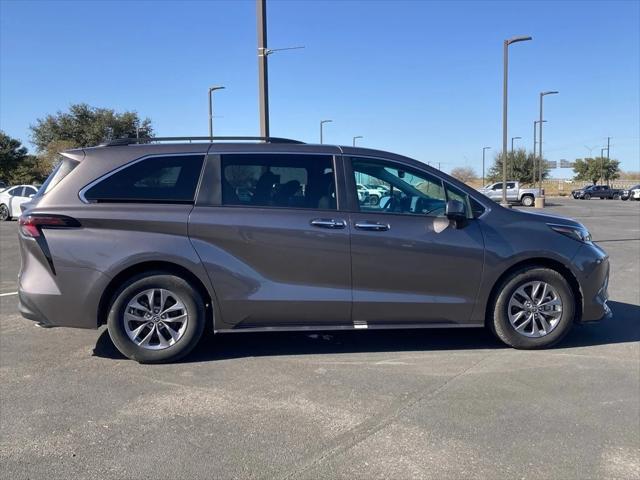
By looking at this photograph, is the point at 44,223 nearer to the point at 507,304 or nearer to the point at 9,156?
the point at 507,304

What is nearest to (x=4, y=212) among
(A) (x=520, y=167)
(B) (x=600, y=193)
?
(B) (x=600, y=193)

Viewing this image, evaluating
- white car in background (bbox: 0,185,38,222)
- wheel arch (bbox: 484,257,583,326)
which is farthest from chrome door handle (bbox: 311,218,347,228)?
white car in background (bbox: 0,185,38,222)

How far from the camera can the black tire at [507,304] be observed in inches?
200

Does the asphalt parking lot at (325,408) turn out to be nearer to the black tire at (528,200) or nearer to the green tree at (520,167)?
the black tire at (528,200)

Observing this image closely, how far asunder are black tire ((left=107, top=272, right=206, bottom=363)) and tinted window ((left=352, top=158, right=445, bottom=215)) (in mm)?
1779

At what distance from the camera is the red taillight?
15.2ft

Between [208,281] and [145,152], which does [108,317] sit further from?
[145,152]

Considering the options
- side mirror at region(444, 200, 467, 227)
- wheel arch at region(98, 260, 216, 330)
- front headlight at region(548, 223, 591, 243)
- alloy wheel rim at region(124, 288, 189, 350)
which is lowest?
alloy wheel rim at region(124, 288, 189, 350)

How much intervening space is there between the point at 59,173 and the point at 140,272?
1107 millimetres

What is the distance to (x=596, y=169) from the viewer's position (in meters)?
86.6

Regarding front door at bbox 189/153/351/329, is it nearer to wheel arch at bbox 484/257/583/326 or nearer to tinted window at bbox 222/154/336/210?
tinted window at bbox 222/154/336/210

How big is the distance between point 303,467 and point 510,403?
67.1 inches

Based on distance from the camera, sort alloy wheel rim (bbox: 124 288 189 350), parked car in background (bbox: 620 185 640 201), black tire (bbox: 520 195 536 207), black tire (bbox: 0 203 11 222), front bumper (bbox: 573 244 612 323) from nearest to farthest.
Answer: alloy wheel rim (bbox: 124 288 189 350)
front bumper (bbox: 573 244 612 323)
black tire (bbox: 0 203 11 222)
black tire (bbox: 520 195 536 207)
parked car in background (bbox: 620 185 640 201)

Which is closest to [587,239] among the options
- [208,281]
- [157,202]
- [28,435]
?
[208,281]
